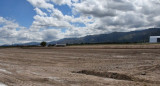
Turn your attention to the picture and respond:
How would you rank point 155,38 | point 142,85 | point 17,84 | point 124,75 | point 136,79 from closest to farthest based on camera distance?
1. point 142,85
2. point 17,84
3. point 136,79
4. point 124,75
5. point 155,38

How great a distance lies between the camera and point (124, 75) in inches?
600

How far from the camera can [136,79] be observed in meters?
14.0

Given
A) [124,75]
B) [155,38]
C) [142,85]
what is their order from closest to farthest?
[142,85] < [124,75] < [155,38]

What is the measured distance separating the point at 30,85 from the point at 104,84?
472 cm

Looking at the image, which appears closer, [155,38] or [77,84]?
[77,84]

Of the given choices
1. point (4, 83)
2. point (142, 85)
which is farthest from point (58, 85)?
point (142, 85)

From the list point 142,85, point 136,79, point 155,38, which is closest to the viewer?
point 142,85

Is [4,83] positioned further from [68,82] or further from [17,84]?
[68,82]

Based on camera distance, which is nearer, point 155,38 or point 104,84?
point 104,84

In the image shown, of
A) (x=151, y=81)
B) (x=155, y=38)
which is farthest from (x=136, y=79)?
(x=155, y=38)

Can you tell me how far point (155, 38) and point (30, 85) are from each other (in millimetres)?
138951

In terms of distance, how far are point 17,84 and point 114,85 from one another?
630 cm

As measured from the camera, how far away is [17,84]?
13023 millimetres

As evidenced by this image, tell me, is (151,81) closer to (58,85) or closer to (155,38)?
(58,85)
